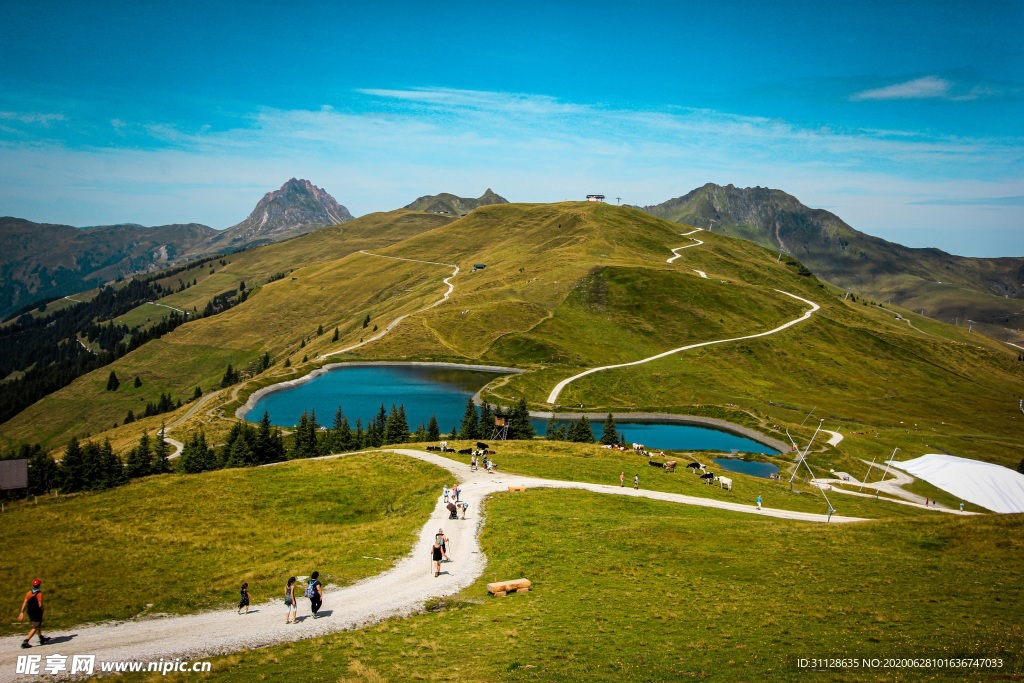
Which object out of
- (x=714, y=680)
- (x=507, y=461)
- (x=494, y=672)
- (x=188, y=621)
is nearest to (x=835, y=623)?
(x=714, y=680)

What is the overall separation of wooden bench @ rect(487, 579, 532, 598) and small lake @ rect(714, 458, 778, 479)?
75.9m

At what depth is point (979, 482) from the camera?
7644cm

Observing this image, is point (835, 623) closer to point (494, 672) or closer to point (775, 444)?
point (494, 672)

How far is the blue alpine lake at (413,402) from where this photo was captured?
120625mm

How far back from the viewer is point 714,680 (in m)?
19.7

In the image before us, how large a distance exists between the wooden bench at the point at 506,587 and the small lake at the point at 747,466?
75.9 meters

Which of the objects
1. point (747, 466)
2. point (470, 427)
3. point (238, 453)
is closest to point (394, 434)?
point (470, 427)

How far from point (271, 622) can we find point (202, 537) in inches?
549

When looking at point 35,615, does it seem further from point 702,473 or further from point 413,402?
point 413,402

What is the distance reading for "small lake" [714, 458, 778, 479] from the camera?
9756 centimetres

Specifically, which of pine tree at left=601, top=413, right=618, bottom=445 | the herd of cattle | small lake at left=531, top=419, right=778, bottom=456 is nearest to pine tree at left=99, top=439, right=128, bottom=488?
the herd of cattle

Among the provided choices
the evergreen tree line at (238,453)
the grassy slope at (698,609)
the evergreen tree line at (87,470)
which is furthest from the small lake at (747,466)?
the evergreen tree line at (87,470)

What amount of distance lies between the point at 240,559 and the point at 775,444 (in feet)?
359

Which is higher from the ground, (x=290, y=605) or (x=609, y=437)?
(x=290, y=605)
